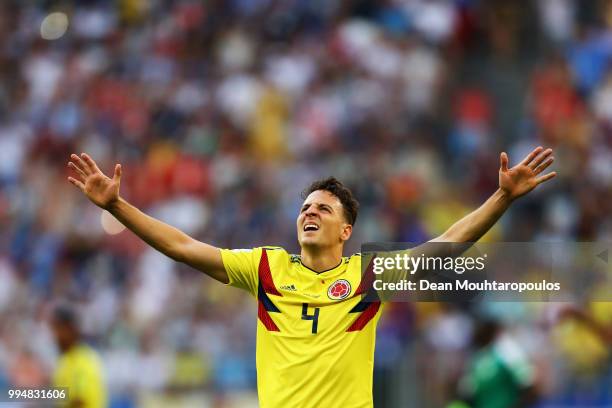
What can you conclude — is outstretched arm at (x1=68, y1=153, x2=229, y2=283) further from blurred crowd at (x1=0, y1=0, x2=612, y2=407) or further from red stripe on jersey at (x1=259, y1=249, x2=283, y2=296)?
blurred crowd at (x1=0, y1=0, x2=612, y2=407)

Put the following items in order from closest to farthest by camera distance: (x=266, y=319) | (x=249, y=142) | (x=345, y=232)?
(x=266, y=319), (x=345, y=232), (x=249, y=142)

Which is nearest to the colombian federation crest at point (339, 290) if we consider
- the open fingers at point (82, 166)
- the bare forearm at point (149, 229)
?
the bare forearm at point (149, 229)

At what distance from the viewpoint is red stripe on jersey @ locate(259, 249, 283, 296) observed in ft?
21.2

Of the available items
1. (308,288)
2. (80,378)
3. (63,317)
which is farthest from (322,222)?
(63,317)

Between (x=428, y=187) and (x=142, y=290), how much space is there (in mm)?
3217

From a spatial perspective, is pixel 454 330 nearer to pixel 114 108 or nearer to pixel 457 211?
pixel 457 211

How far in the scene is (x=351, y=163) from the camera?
14.1 metres

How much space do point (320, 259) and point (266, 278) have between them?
30 centimetres

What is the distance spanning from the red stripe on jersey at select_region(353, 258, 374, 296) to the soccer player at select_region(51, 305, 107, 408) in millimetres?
3236

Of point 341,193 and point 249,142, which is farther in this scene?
point 249,142

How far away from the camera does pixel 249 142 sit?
592 inches

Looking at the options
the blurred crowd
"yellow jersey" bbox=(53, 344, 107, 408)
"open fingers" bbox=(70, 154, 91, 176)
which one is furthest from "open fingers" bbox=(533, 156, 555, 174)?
the blurred crowd

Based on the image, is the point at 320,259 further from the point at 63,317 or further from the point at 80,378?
the point at 63,317

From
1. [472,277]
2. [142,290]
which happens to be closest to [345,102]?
[142,290]
